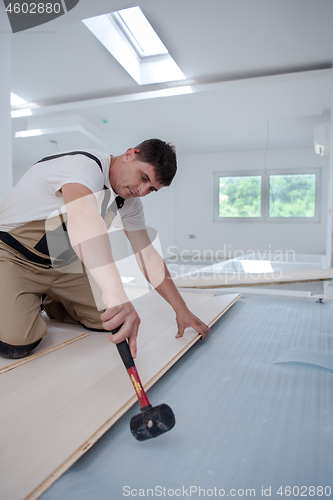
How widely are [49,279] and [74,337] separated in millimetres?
292

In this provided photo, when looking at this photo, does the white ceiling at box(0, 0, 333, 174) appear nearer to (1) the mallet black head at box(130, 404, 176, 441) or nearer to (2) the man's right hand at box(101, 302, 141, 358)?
(2) the man's right hand at box(101, 302, 141, 358)

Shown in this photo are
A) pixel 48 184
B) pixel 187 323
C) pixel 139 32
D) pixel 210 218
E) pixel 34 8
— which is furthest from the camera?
pixel 210 218

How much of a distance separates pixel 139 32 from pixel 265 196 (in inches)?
189

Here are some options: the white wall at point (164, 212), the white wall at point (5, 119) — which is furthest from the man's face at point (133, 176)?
the white wall at point (164, 212)

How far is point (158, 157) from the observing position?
1.23 m

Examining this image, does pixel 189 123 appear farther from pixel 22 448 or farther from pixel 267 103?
pixel 22 448

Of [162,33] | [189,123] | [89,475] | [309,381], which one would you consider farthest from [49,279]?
[189,123]

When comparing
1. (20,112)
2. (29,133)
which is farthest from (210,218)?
(20,112)

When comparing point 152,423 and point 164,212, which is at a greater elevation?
point 164,212

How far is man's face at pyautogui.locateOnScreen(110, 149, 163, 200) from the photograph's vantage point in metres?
1.26

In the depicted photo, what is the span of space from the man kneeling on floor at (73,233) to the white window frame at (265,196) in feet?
21.1

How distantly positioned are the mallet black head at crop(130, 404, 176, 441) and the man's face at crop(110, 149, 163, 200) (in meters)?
0.78

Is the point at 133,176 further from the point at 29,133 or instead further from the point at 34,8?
the point at 29,133

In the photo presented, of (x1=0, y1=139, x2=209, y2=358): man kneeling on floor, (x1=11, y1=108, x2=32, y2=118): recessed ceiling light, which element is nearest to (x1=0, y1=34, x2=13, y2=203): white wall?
(x1=0, y1=139, x2=209, y2=358): man kneeling on floor
